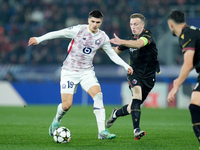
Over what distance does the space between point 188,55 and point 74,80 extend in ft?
9.30

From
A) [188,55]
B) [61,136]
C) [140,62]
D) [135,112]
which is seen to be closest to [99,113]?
[135,112]

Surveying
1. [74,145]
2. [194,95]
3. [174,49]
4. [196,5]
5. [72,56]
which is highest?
[196,5]

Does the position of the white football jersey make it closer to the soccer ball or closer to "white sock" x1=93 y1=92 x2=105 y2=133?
"white sock" x1=93 y1=92 x2=105 y2=133

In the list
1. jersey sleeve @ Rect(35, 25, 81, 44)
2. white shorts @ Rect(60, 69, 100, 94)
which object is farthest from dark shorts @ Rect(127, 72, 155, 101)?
jersey sleeve @ Rect(35, 25, 81, 44)

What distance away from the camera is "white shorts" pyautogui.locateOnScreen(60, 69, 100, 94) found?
25.4ft

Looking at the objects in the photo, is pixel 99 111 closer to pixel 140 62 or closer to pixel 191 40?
pixel 140 62

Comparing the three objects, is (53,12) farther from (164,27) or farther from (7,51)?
(164,27)

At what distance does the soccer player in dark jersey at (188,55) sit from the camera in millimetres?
5562

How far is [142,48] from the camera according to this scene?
26.9 ft

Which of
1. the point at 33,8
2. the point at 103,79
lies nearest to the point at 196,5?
the point at 103,79

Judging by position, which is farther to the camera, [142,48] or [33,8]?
[33,8]

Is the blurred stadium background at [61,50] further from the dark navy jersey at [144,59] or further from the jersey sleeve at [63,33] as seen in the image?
the jersey sleeve at [63,33]

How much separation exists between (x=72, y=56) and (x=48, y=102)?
12.9 meters

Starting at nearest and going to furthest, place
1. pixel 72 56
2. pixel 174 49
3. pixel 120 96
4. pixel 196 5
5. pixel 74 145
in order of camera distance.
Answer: pixel 74 145 < pixel 72 56 < pixel 120 96 < pixel 174 49 < pixel 196 5
